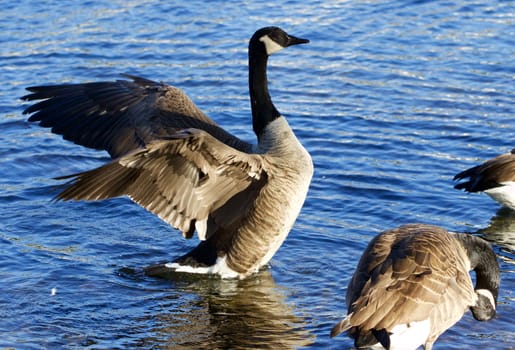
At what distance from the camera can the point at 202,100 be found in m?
12.5

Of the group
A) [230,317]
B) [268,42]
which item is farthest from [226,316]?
[268,42]

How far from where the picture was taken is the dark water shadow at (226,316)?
7.18 m

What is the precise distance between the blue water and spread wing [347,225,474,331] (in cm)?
89

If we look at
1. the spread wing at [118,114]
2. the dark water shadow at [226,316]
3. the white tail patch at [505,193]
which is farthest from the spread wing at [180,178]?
the white tail patch at [505,193]

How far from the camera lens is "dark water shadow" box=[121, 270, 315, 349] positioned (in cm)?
718

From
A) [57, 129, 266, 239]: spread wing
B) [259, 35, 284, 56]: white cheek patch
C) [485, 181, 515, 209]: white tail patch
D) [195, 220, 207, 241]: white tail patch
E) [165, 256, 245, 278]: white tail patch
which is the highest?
[259, 35, 284, 56]: white cheek patch

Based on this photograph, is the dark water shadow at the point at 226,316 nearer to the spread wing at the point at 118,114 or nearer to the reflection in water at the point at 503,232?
the spread wing at the point at 118,114

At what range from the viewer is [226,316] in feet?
25.2

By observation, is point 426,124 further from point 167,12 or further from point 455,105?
point 167,12

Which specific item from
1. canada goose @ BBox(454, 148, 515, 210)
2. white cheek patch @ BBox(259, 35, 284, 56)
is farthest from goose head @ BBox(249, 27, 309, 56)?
canada goose @ BBox(454, 148, 515, 210)

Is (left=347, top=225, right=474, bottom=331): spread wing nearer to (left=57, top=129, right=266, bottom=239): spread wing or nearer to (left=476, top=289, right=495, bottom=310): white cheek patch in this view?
(left=476, top=289, right=495, bottom=310): white cheek patch

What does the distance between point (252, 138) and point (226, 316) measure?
13.2 feet

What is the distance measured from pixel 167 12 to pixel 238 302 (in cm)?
880

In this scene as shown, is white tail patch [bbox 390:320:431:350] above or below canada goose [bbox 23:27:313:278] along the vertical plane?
below
